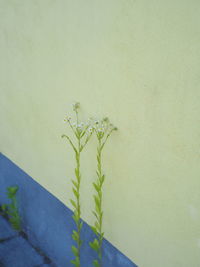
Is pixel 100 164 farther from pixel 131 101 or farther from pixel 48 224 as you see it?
pixel 48 224

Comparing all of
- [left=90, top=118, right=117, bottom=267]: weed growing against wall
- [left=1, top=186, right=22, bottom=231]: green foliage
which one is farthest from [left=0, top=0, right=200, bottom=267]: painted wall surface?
[left=1, top=186, right=22, bottom=231]: green foliage

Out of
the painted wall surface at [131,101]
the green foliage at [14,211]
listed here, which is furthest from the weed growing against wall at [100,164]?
the green foliage at [14,211]

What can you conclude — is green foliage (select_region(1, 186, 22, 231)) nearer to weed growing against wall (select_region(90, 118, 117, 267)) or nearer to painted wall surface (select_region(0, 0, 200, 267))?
painted wall surface (select_region(0, 0, 200, 267))

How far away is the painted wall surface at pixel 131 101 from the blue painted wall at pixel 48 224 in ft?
0.42

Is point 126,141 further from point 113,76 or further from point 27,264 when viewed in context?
point 27,264

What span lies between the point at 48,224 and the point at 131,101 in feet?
5.97

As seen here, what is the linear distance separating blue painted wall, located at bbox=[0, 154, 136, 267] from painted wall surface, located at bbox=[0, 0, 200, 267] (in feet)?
0.42

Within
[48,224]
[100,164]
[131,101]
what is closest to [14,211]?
[48,224]

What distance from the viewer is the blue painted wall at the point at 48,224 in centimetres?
252

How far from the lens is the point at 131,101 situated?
6.20 feet

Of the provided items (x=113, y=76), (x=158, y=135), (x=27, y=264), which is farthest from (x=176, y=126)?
(x=27, y=264)

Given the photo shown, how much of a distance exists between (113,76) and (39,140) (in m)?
1.30

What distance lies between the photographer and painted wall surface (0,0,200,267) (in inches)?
62.8

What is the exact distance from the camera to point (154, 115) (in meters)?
1.76
